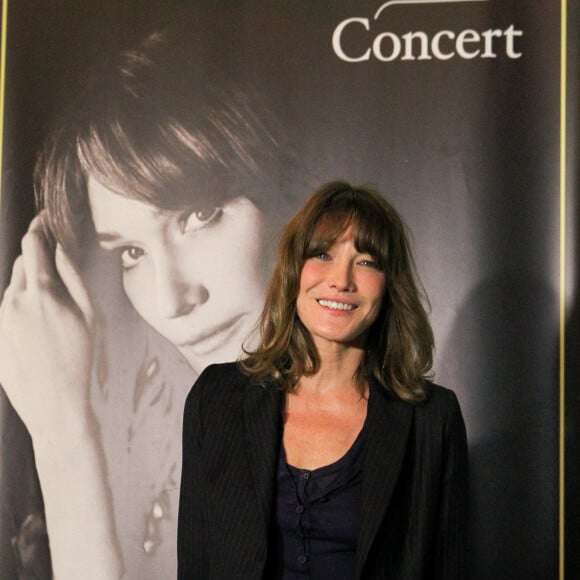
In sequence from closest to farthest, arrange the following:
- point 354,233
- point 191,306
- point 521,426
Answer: point 354,233 → point 521,426 → point 191,306

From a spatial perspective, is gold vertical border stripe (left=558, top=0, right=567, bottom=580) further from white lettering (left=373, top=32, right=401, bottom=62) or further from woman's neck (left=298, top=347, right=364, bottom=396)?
woman's neck (left=298, top=347, right=364, bottom=396)

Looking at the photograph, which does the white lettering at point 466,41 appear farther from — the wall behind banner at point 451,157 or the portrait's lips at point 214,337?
the portrait's lips at point 214,337

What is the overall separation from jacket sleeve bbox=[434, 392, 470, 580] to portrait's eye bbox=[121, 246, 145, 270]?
1.32 meters

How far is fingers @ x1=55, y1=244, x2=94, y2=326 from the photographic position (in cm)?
315

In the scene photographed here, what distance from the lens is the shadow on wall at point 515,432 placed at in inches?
114

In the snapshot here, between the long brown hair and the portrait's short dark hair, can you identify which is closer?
the long brown hair

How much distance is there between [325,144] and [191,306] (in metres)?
0.66

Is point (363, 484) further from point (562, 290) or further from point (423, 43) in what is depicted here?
point (423, 43)

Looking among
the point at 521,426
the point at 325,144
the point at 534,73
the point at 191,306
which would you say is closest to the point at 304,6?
the point at 325,144

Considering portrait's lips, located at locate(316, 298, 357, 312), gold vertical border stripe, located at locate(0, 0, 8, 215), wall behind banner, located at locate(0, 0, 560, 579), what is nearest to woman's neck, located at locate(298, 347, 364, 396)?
portrait's lips, located at locate(316, 298, 357, 312)

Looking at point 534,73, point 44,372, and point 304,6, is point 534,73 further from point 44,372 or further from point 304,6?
point 44,372

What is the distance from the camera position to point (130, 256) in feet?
10.3

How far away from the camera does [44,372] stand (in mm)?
3146


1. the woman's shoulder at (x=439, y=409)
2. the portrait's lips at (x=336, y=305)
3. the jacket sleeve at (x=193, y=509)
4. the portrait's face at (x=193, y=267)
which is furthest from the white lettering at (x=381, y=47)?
the jacket sleeve at (x=193, y=509)
